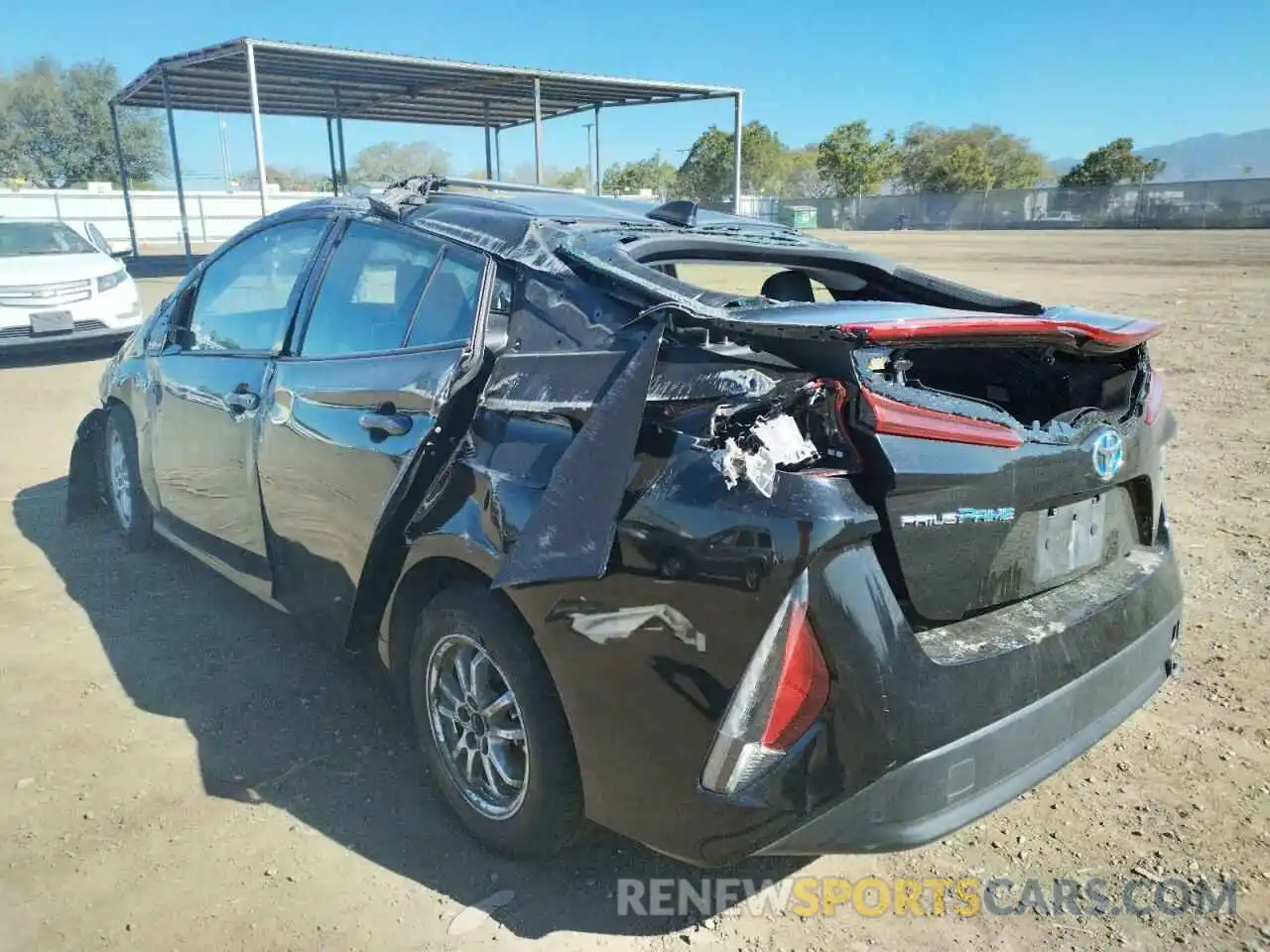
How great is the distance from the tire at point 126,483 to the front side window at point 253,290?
937 mm

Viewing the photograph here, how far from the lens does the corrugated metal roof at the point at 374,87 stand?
18.9 meters

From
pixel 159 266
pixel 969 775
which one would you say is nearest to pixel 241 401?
pixel 969 775

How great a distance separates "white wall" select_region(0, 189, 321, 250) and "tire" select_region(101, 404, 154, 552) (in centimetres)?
3490

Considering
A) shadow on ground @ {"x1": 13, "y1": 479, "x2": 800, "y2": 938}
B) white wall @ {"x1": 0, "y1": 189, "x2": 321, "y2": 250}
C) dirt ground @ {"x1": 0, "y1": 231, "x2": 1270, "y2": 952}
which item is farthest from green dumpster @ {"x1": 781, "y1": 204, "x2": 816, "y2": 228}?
dirt ground @ {"x1": 0, "y1": 231, "x2": 1270, "y2": 952}

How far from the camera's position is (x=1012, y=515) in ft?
7.09

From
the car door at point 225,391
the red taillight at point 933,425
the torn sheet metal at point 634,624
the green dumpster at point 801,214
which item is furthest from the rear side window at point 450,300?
the green dumpster at point 801,214

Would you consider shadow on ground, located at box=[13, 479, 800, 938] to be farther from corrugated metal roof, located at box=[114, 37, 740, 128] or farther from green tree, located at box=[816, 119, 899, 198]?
green tree, located at box=[816, 119, 899, 198]

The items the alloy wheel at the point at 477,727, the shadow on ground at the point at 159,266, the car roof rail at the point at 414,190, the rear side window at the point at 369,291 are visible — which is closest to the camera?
the alloy wheel at the point at 477,727

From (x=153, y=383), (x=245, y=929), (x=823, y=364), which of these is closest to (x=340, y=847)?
(x=245, y=929)

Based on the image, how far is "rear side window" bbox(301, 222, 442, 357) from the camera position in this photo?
2990mm

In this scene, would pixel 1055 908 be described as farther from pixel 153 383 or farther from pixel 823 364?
pixel 153 383

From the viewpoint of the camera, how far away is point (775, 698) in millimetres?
1887

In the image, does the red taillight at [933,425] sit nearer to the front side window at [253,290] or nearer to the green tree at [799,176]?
the front side window at [253,290]

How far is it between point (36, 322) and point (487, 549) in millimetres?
10559
